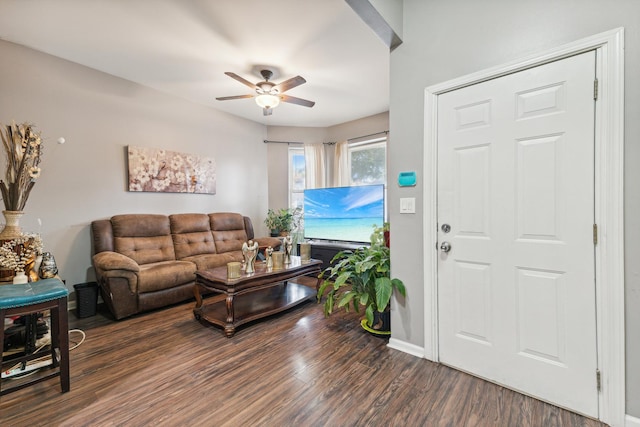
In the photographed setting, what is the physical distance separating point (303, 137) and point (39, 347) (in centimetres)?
452

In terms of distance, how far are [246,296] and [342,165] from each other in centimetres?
297

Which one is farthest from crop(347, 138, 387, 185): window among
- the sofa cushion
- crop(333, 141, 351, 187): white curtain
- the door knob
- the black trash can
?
the black trash can

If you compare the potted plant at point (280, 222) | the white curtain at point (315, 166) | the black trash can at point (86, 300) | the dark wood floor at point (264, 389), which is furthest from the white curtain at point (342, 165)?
the black trash can at point (86, 300)

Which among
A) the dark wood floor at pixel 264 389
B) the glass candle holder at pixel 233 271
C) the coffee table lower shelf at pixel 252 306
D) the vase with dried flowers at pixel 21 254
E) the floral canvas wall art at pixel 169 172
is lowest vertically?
the dark wood floor at pixel 264 389

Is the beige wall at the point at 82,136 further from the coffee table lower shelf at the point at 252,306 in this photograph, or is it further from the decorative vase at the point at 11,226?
the coffee table lower shelf at the point at 252,306

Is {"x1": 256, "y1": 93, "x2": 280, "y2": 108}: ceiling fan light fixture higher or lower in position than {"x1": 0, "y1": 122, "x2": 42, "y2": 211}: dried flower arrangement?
higher

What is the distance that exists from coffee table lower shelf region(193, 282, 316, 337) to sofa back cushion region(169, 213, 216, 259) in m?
1.14

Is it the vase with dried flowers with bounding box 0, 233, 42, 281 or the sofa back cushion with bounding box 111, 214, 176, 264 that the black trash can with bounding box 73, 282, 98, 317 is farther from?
the vase with dried flowers with bounding box 0, 233, 42, 281

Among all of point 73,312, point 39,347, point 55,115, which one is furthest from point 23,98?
point 39,347

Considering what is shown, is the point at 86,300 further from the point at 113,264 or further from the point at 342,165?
the point at 342,165

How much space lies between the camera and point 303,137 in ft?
17.5

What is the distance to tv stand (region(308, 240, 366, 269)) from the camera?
4.14m

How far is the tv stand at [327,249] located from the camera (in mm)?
4145

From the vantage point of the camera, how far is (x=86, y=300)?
9.16 feet
